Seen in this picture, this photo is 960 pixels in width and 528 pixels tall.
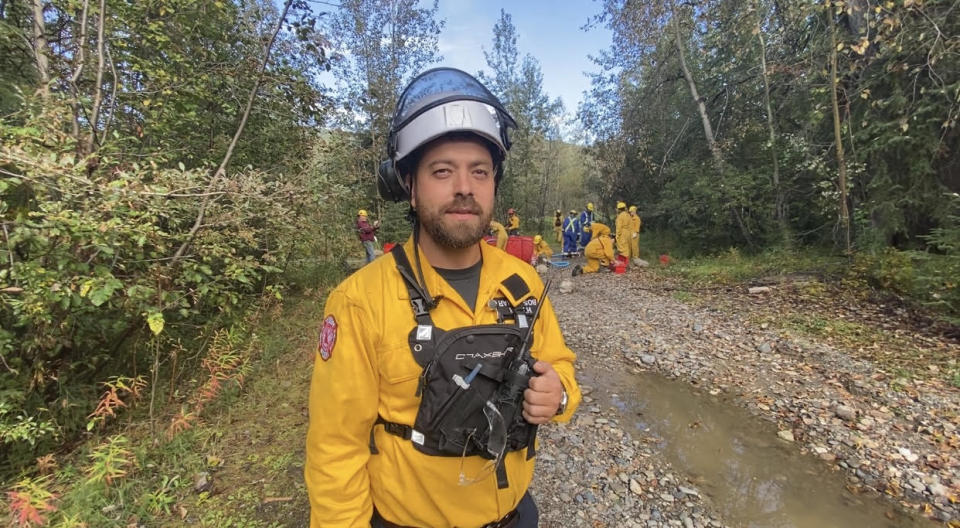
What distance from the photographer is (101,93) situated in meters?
3.72

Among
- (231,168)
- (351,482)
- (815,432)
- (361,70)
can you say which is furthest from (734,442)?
(361,70)

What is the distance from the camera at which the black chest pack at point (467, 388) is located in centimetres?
136

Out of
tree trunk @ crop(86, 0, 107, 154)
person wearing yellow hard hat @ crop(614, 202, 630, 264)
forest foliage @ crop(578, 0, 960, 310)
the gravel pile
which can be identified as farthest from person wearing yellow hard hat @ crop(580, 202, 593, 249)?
tree trunk @ crop(86, 0, 107, 154)

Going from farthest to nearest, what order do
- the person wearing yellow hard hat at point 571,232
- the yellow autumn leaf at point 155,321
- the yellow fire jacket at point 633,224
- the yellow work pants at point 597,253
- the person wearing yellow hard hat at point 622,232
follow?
the person wearing yellow hard hat at point 571,232
the yellow fire jacket at point 633,224
the person wearing yellow hard hat at point 622,232
the yellow work pants at point 597,253
the yellow autumn leaf at point 155,321

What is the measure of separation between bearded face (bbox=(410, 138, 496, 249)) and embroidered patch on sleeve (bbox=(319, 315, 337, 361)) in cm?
50


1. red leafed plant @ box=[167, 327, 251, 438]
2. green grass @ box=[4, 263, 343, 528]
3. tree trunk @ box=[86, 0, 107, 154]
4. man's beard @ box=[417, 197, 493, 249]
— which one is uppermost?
tree trunk @ box=[86, 0, 107, 154]

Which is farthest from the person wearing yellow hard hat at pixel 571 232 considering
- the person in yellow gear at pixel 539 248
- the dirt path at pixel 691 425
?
the dirt path at pixel 691 425

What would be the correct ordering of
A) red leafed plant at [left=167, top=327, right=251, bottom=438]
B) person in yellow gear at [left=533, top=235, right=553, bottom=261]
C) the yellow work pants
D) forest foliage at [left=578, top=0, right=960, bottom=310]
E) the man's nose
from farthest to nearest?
1. person in yellow gear at [left=533, top=235, right=553, bottom=261]
2. the yellow work pants
3. forest foliage at [left=578, top=0, right=960, bottom=310]
4. red leafed plant at [left=167, top=327, right=251, bottom=438]
5. the man's nose

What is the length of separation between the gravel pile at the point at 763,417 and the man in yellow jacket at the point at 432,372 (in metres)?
2.36

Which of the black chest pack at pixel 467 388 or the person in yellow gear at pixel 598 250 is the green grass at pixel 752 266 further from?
the black chest pack at pixel 467 388

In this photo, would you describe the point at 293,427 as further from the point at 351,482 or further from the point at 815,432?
the point at 815,432

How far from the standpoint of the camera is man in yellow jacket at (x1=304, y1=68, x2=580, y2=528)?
4.53 ft

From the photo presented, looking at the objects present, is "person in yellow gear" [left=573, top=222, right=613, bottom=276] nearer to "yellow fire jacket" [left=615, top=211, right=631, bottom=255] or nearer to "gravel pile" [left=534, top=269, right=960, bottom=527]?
"yellow fire jacket" [left=615, top=211, right=631, bottom=255]

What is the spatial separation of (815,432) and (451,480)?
4977 mm
